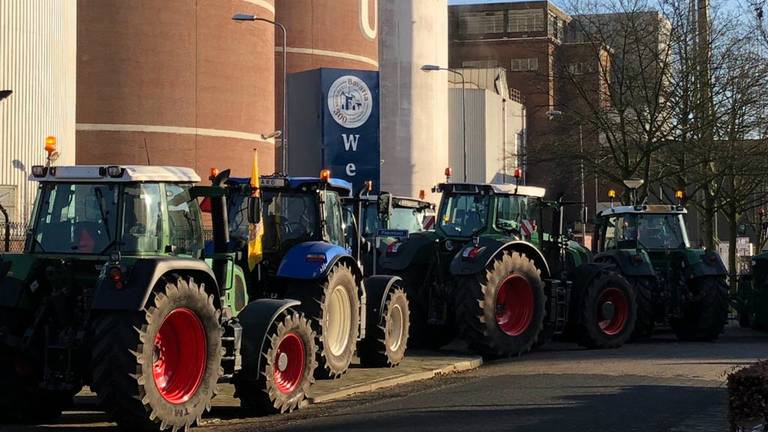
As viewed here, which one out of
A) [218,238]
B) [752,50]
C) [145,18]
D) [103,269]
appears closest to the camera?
[103,269]

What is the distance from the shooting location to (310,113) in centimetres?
3378

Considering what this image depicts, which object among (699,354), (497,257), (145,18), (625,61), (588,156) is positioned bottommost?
(699,354)

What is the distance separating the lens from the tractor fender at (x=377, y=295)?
631 inches

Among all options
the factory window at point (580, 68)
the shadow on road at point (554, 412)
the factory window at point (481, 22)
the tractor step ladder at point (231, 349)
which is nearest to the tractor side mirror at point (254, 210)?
the tractor step ladder at point (231, 349)

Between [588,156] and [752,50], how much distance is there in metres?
5.52

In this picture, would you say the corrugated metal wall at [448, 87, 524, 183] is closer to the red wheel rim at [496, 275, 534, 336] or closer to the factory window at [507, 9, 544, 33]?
the factory window at [507, 9, 544, 33]

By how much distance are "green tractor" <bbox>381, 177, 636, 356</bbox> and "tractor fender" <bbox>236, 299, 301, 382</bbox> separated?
228 inches

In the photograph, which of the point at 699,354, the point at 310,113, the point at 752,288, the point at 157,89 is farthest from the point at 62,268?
the point at 157,89

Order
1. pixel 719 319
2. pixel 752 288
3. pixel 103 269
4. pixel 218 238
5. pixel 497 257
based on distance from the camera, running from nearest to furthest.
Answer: pixel 103 269 < pixel 218 238 < pixel 497 257 < pixel 719 319 < pixel 752 288

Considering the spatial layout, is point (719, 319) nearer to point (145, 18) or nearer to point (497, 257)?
point (497, 257)

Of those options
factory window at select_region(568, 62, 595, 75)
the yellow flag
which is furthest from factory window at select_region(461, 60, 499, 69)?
the yellow flag

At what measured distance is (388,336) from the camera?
16.2 m

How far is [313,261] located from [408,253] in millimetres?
5249

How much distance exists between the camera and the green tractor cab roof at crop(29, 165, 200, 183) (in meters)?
11.1
